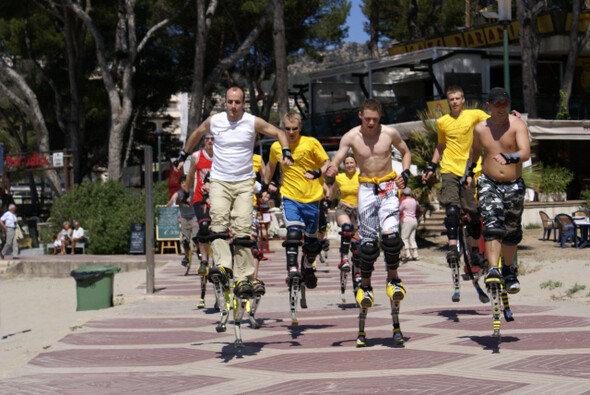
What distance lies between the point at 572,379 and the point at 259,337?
3.63m

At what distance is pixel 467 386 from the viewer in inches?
230

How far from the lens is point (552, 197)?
97.0 ft

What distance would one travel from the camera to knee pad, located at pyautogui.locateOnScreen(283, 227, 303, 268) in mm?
9039

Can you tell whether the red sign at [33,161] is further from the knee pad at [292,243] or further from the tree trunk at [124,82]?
the knee pad at [292,243]

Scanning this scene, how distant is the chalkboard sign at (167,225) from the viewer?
25.0 metres

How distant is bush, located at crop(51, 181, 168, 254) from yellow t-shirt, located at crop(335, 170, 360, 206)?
14.4 metres

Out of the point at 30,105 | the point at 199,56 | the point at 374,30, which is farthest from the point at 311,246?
the point at 374,30

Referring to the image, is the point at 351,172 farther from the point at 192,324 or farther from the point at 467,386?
the point at 467,386

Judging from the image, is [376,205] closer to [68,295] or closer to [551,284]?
[551,284]

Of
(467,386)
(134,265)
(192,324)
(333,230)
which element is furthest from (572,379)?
(333,230)

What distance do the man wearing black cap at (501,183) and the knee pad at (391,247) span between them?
0.84 metres

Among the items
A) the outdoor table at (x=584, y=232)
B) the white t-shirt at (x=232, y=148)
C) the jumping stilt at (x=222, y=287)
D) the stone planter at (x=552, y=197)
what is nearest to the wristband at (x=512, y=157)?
the white t-shirt at (x=232, y=148)

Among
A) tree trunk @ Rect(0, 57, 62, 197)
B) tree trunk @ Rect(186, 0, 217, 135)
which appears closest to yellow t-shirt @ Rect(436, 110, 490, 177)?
tree trunk @ Rect(186, 0, 217, 135)

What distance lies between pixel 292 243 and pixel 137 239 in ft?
55.7
